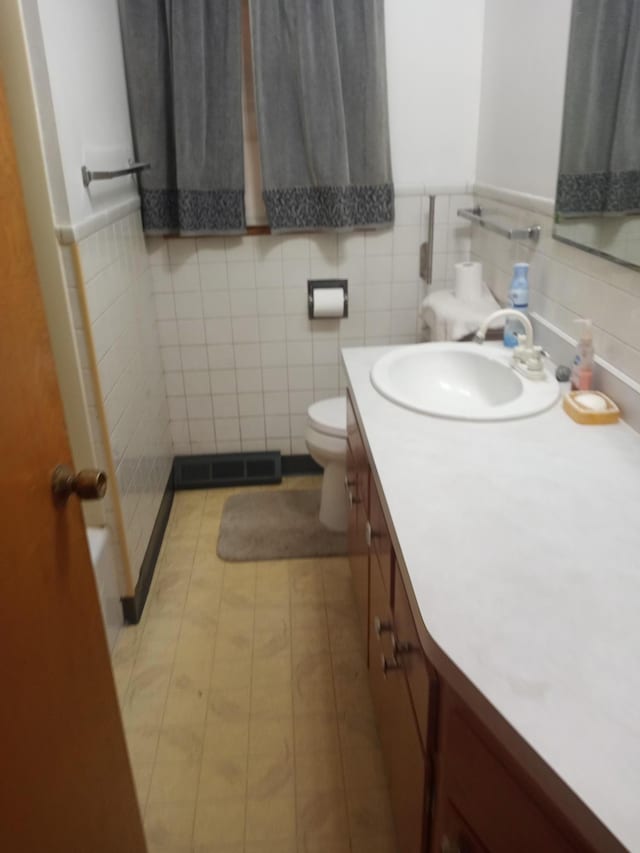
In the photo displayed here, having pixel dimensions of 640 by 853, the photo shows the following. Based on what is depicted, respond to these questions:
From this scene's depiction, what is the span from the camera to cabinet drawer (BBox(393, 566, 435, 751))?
907mm

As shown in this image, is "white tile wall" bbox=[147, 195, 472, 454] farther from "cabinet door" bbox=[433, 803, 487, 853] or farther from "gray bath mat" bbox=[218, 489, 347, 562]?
"cabinet door" bbox=[433, 803, 487, 853]

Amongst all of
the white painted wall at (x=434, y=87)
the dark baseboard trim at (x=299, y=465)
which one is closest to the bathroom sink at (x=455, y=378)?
the white painted wall at (x=434, y=87)

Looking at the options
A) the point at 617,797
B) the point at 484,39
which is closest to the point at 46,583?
the point at 617,797

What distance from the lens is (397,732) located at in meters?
1.22

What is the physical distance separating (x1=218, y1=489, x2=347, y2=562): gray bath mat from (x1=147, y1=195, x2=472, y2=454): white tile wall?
273 mm

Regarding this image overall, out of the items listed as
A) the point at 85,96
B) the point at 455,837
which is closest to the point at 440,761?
the point at 455,837

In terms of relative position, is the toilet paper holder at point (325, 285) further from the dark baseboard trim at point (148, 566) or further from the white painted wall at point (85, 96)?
the dark baseboard trim at point (148, 566)

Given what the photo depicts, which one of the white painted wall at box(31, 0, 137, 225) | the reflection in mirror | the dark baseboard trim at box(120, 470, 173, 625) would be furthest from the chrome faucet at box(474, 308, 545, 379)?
the dark baseboard trim at box(120, 470, 173, 625)

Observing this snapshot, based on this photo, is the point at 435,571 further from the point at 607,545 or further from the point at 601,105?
A: the point at 601,105

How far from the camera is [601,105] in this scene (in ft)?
4.94

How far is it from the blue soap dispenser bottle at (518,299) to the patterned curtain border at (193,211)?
3.67ft

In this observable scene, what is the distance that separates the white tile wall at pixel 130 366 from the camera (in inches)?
73.2

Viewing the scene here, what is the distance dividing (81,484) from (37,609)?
18cm

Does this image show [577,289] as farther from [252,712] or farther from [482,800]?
[252,712]
